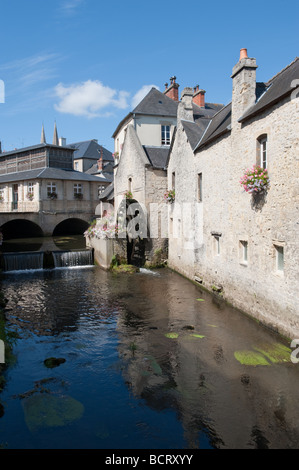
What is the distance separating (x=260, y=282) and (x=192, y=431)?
4.55 metres

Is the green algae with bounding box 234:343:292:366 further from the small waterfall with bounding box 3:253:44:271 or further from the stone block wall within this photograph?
the small waterfall with bounding box 3:253:44:271

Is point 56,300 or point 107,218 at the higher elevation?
point 107,218

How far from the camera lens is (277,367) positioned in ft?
21.0

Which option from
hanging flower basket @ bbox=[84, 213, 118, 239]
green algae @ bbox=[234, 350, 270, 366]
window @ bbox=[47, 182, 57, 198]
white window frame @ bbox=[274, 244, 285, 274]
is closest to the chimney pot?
white window frame @ bbox=[274, 244, 285, 274]

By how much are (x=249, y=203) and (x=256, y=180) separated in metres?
0.96

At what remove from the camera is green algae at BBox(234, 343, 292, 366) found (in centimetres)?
662

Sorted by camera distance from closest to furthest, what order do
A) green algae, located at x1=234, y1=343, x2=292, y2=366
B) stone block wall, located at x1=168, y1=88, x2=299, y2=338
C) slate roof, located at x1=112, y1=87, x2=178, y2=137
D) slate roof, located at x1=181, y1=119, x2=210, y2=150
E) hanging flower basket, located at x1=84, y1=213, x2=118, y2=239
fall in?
green algae, located at x1=234, y1=343, x2=292, y2=366 → stone block wall, located at x1=168, y1=88, x2=299, y2=338 → slate roof, located at x1=181, y1=119, x2=210, y2=150 → hanging flower basket, located at x1=84, y1=213, x2=118, y2=239 → slate roof, located at x1=112, y1=87, x2=178, y2=137

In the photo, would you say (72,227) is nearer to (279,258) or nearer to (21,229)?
(21,229)

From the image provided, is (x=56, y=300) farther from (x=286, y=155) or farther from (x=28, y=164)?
(x=28, y=164)

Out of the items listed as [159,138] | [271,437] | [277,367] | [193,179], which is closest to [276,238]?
[277,367]

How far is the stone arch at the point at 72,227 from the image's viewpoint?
34.7 m

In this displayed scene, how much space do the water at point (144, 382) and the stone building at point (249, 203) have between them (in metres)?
0.95

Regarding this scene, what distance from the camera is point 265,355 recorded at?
6.86m

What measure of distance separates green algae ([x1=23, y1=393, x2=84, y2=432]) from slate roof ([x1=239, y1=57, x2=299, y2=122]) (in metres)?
7.17
